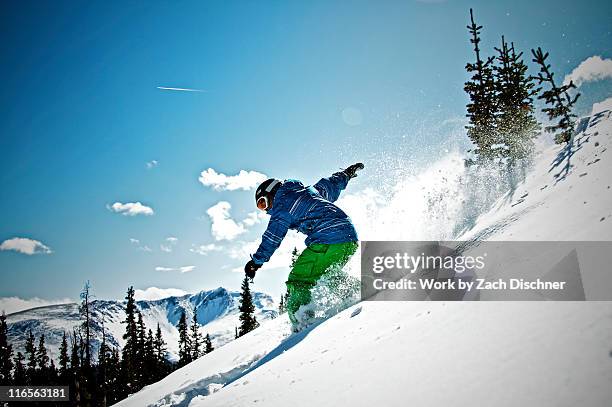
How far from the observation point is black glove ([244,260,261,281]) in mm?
5887

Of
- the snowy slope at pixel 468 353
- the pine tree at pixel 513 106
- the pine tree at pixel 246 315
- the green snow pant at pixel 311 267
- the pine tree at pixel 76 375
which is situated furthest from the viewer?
the pine tree at pixel 246 315

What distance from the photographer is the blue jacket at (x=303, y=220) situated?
5887 mm

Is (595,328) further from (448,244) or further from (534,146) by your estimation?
(534,146)

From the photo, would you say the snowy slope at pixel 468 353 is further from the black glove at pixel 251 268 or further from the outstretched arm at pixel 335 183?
the outstretched arm at pixel 335 183

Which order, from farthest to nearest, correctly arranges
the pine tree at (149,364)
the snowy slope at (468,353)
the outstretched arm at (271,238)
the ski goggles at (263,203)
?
the pine tree at (149,364), the ski goggles at (263,203), the outstretched arm at (271,238), the snowy slope at (468,353)

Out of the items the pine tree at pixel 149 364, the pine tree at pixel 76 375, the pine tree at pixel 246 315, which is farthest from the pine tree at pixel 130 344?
the pine tree at pixel 246 315

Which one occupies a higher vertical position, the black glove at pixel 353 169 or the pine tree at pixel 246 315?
the black glove at pixel 353 169

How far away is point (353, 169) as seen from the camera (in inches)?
312

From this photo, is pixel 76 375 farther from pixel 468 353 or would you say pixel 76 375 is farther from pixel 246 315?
pixel 468 353

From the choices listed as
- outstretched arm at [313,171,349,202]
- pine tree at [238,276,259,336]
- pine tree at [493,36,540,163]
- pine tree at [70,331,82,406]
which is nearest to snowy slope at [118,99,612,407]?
outstretched arm at [313,171,349,202]

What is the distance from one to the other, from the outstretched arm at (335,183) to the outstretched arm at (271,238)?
1.65 m

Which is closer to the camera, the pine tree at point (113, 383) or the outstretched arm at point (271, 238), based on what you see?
the outstretched arm at point (271, 238)

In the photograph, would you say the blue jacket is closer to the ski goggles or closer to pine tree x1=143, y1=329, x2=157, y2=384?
the ski goggles

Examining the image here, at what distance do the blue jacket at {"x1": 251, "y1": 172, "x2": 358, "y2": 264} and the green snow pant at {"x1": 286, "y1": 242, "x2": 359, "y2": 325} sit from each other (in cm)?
12
